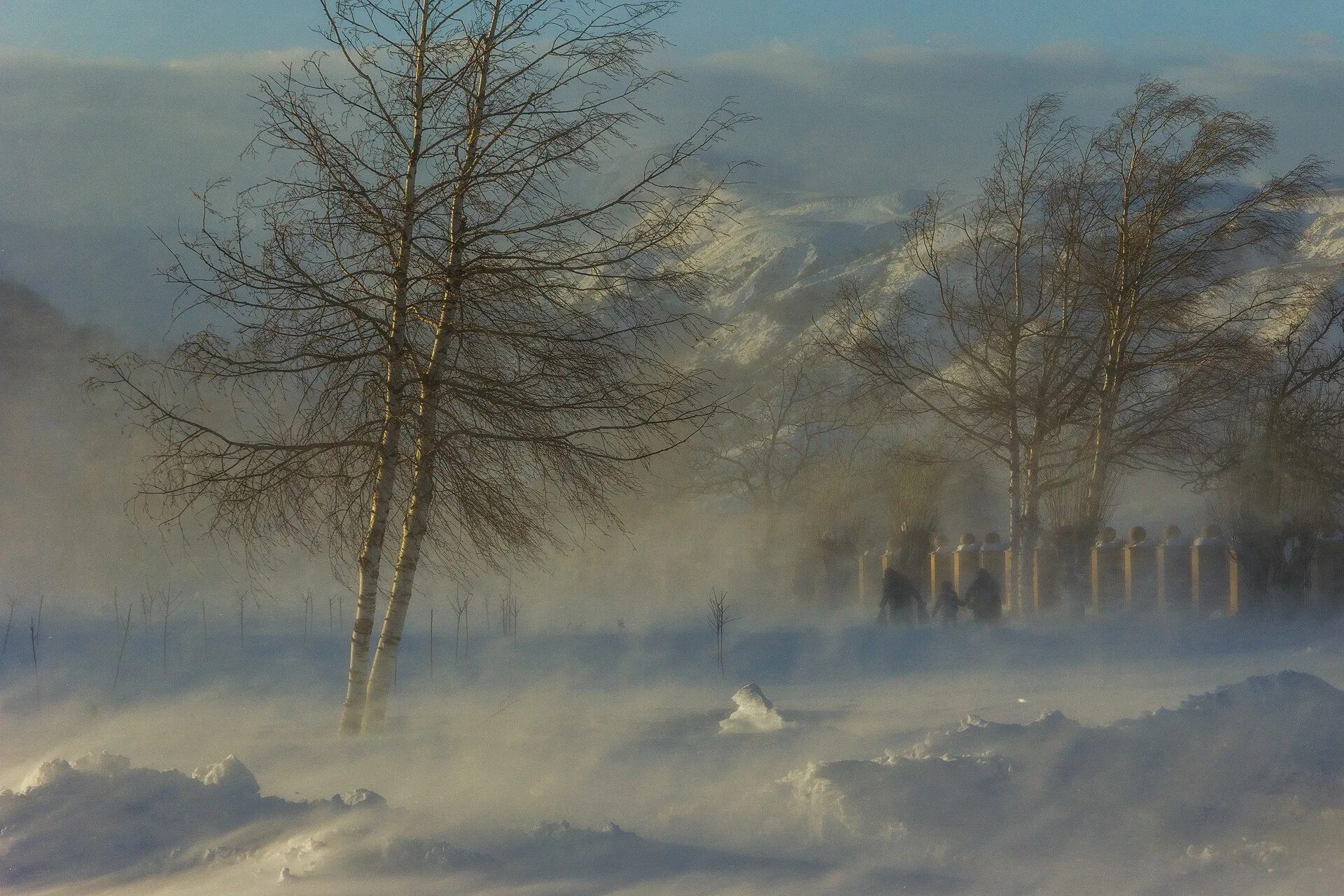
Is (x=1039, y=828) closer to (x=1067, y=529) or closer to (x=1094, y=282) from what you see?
(x=1094, y=282)

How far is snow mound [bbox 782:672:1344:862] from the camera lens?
591 cm

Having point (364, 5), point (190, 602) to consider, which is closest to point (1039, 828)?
point (364, 5)

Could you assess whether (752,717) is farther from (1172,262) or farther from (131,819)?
(1172,262)

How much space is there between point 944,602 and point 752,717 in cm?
1122

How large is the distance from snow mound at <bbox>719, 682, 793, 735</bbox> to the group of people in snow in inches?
400

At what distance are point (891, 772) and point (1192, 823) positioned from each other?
4.80 ft

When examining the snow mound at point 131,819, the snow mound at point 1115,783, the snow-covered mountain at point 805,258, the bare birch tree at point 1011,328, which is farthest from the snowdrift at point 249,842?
the snow-covered mountain at point 805,258

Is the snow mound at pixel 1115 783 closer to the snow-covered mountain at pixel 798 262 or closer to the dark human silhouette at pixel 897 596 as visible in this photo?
the dark human silhouette at pixel 897 596

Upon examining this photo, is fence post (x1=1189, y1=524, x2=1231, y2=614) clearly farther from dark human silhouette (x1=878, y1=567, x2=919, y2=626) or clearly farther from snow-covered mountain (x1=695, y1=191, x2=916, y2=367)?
snow-covered mountain (x1=695, y1=191, x2=916, y2=367)

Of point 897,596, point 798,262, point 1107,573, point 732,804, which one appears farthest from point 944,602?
point 798,262

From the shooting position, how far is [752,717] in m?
9.18

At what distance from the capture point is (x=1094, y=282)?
17938 millimetres

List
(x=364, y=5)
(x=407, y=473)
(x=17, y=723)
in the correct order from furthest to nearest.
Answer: (x=17, y=723) → (x=407, y=473) → (x=364, y=5)

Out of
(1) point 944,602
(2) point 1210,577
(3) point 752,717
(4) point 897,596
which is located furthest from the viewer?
(4) point 897,596
